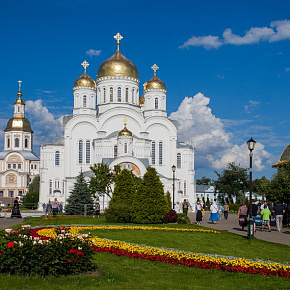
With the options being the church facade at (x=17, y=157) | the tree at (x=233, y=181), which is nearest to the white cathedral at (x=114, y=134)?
the tree at (x=233, y=181)

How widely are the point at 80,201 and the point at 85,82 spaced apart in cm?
2387

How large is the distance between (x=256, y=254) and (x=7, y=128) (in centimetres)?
8342

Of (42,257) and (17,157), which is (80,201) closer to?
(42,257)

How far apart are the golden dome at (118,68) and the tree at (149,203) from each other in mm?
31762

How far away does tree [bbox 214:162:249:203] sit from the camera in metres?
62.7

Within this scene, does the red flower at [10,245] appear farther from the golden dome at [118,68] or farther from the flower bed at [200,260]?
the golden dome at [118,68]

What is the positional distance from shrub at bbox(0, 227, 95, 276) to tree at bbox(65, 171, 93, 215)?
21605mm

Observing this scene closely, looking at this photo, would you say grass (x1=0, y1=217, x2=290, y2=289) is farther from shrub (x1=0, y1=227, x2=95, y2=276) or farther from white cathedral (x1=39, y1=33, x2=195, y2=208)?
white cathedral (x1=39, y1=33, x2=195, y2=208)

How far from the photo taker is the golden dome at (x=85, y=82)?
5391 cm

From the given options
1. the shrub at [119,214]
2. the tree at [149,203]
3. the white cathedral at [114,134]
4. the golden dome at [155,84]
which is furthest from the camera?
the golden dome at [155,84]

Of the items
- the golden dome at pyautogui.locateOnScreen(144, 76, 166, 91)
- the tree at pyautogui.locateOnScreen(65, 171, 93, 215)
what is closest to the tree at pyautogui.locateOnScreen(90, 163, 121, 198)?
the tree at pyautogui.locateOnScreen(65, 171, 93, 215)

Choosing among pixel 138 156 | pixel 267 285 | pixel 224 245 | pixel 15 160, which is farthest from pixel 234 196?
pixel 267 285

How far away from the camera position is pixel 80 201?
108 feet

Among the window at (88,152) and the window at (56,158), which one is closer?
the window at (88,152)
